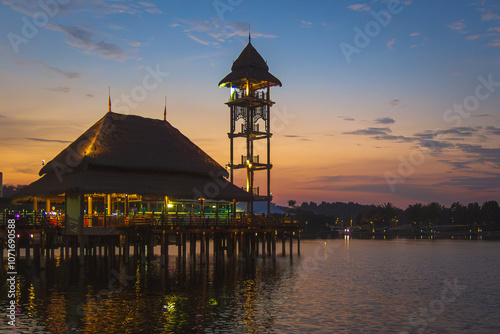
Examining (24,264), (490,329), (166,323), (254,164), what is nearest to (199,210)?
(254,164)

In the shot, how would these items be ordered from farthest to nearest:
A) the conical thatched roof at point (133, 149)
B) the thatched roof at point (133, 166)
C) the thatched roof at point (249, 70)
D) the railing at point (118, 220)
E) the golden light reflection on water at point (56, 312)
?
the thatched roof at point (249, 70) → the conical thatched roof at point (133, 149) → the thatched roof at point (133, 166) → the railing at point (118, 220) → the golden light reflection on water at point (56, 312)

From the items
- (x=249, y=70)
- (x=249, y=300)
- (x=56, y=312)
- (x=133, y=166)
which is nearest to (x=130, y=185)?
(x=133, y=166)

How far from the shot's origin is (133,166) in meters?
50.0

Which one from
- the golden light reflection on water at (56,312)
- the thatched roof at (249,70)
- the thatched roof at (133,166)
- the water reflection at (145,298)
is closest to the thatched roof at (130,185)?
the thatched roof at (133,166)

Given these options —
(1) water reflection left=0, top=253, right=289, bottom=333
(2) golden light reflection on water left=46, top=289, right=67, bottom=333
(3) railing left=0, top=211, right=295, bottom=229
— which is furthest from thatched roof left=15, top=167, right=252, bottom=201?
(2) golden light reflection on water left=46, top=289, right=67, bottom=333

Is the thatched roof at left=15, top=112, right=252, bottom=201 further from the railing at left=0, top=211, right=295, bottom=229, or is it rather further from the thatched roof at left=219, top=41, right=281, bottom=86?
the thatched roof at left=219, top=41, right=281, bottom=86

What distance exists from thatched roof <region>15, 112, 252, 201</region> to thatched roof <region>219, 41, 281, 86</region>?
44.8 ft

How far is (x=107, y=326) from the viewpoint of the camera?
25641 mm

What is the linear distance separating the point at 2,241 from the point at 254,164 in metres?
29.3

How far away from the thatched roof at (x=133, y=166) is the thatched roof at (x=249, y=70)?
13668 mm

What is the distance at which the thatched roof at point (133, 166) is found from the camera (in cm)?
4722

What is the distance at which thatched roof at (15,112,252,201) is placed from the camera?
47.2 meters

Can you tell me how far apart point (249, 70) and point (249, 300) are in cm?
4053

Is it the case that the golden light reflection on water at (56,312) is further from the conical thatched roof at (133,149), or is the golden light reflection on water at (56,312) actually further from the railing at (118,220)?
the conical thatched roof at (133,149)
